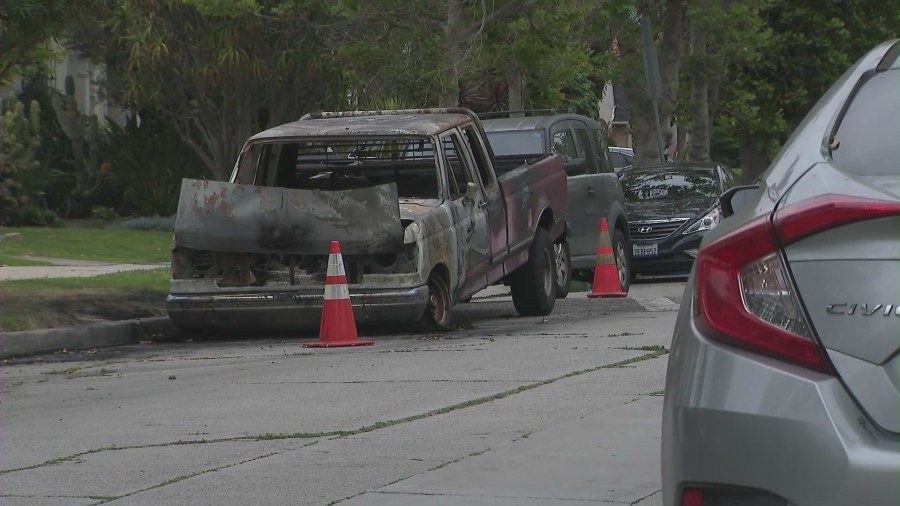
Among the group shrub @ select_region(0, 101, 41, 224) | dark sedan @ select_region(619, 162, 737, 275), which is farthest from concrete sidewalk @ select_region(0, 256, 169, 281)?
dark sedan @ select_region(619, 162, 737, 275)

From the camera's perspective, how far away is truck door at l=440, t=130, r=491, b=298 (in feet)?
41.4

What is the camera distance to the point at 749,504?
3350 mm

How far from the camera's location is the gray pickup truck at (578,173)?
15.9 metres

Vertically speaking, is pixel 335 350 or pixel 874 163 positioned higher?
pixel 874 163

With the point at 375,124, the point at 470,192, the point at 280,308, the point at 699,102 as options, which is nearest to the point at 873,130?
the point at 280,308

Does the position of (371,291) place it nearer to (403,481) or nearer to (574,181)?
(574,181)

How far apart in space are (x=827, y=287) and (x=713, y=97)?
2923 centimetres

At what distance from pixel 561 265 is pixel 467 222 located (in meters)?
3.00

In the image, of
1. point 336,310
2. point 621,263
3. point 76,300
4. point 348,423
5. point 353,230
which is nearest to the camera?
point 348,423

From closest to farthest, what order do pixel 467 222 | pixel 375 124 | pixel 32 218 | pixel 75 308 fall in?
pixel 467 222
pixel 375 124
pixel 75 308
pixel 32 218

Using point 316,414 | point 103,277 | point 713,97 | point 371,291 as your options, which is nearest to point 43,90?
point 713,97

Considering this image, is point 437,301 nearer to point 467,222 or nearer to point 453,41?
point 467,222

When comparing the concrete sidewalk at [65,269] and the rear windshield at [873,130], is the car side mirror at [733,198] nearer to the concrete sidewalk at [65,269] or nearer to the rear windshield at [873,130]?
the rear windshield at [873,130]

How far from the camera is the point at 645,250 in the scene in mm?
19109
